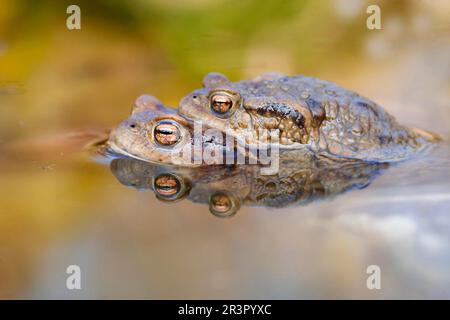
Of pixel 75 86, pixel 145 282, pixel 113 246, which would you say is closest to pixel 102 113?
pixel 75 86

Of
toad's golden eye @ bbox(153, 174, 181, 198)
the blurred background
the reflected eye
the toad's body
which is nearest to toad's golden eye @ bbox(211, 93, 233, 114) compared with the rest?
the toad's body

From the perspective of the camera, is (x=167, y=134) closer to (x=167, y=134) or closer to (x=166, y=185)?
(x=167, y=134)

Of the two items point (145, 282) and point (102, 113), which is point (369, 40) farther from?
point (145, 282)

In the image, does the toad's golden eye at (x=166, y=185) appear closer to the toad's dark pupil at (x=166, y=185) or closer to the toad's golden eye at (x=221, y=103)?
the toad's dark pupil at (x=166, y=185)

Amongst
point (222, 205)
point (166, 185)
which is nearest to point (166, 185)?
point (166, 185)

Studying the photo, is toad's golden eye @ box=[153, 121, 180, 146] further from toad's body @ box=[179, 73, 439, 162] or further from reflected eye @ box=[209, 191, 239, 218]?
reflected eye @ box=[209, 191, 239, 218]
